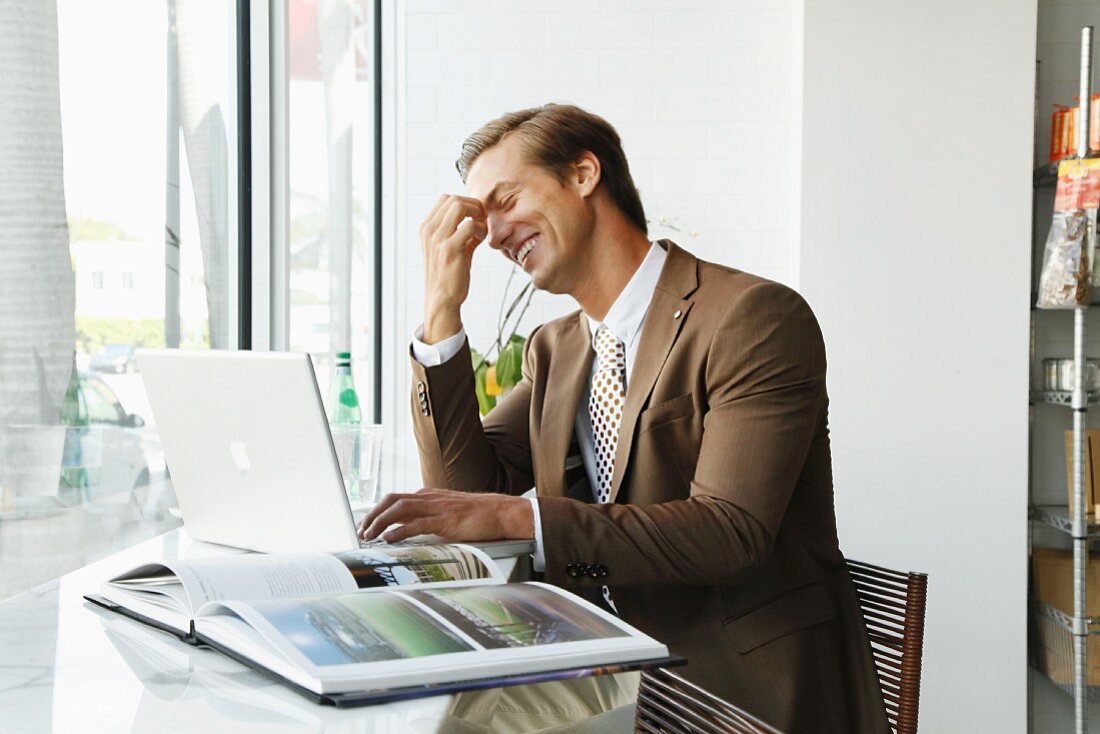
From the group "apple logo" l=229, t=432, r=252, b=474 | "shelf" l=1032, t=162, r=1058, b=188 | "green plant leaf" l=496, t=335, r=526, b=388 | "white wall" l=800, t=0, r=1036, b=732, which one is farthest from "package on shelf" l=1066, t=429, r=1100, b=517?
"apple logo" l=229, t=432, r=252, b=474

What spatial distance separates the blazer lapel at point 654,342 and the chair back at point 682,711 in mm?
750

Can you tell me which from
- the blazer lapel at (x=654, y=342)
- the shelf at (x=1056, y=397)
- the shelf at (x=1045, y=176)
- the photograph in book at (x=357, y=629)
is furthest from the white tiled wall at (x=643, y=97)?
the photograph in book at (x=357, y=629)

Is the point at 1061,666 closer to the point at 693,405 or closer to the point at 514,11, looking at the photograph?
the point at 693,405

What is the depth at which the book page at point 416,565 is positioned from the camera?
1061mm

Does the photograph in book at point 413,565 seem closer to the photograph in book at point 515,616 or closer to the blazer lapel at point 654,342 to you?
the photograph in book at point 515,616

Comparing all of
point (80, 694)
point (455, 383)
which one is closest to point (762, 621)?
point (455, 383)

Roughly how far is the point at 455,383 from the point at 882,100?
2.16 m

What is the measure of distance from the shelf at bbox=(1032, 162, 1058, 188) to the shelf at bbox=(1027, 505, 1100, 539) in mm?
1035

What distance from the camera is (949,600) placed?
3.50 meters

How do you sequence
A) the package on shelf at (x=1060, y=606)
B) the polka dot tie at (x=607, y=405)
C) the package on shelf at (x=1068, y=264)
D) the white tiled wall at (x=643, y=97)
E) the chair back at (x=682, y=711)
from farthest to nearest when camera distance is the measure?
the white tiled wall at (x=643, y=97) → the package on shelf at (x=1060, y=606) → the package on shelf at (x=1068, y=264) → the polka dot tie at (x=607, y=405) → the chair back at (x=682, y=711)

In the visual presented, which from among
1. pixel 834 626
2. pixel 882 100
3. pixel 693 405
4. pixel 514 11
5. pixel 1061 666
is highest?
pixel 514 11

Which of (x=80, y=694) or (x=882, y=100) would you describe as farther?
(x=882, y=100)

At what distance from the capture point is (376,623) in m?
0.85

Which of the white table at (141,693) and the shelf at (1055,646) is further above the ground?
the white table at (141,693)
